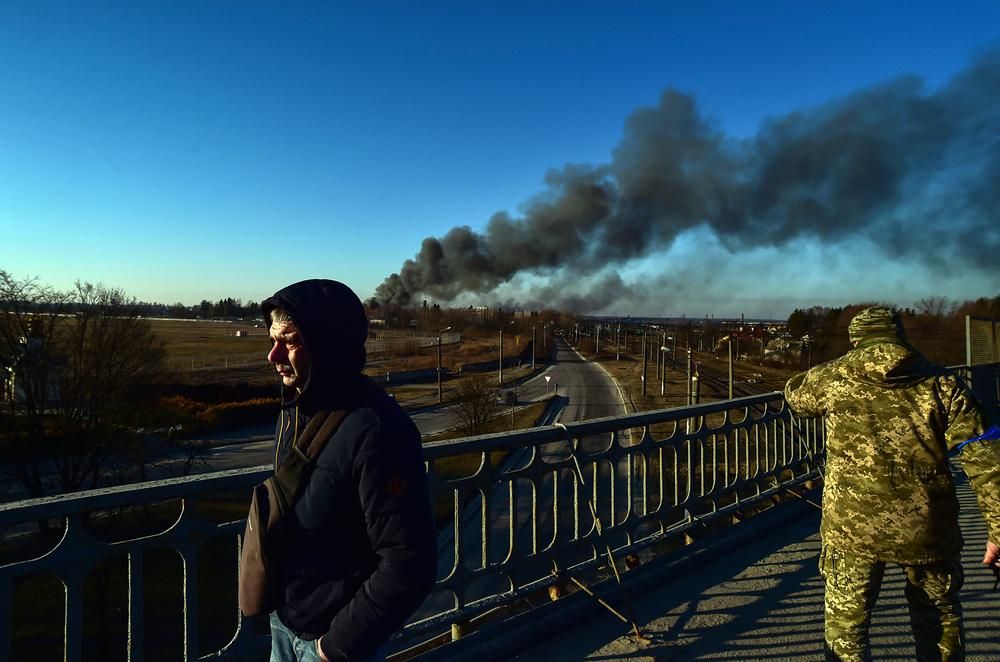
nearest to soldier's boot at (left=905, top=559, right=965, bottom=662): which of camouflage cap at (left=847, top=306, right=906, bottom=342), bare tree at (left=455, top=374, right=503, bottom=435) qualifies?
camouflage cap at (left=847, top=306, right=906, bottom=342)

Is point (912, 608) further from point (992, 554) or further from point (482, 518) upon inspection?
point (482, 518)

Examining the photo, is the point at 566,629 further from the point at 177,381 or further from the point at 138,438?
the point at 177,381

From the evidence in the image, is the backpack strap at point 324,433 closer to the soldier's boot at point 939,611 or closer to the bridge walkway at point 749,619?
the bridge walkway at point 749,619

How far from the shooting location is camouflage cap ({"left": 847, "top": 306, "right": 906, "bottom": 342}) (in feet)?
7.41

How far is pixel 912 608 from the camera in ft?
7.73

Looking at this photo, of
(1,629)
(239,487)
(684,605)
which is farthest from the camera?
(684,605)

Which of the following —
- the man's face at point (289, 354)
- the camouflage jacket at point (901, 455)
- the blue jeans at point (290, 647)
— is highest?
the man's face at point (289, 354)

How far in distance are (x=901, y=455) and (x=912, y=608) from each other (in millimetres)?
686

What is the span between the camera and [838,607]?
2332 mm

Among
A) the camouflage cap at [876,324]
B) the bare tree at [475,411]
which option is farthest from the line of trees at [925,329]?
the bare tree at [475,411]

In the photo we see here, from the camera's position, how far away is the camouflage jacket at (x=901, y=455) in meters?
2.10

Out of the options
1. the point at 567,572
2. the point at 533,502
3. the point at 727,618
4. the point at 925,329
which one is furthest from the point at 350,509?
the point at 925,329

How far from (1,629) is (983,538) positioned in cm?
579

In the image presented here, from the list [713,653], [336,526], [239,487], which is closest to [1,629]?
[239,487]
